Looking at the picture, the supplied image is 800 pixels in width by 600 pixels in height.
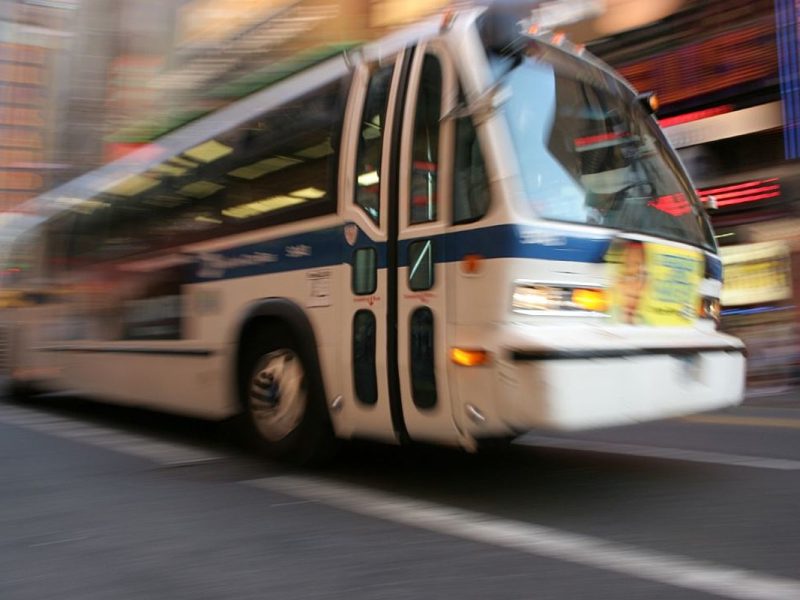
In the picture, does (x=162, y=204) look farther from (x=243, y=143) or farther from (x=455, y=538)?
(x=455, y=538)

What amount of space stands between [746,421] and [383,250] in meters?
5.04

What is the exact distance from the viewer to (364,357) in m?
4.47

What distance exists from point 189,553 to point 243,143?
10.4 feet

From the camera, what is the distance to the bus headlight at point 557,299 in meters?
3.79

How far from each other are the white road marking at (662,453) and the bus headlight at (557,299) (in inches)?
80.6

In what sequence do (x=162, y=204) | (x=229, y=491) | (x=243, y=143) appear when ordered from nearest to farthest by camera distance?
(x=229, y=491)
(x=243, y=143)
(x=162, y=204)

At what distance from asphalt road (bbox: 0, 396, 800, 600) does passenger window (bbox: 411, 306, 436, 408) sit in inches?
23.6

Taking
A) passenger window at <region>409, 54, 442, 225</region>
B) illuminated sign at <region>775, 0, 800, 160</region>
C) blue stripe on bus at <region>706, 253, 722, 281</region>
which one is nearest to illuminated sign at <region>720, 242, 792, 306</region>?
illuminated sign at <region>775, 0, 800, 160</region>

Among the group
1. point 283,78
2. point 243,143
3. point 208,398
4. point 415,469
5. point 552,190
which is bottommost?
point 415,469

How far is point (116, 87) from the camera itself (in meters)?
5.66

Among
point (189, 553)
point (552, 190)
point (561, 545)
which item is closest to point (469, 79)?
point (552, 190)

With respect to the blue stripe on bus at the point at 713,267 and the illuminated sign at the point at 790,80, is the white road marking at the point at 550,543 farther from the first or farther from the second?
the illuminated sign at the point at 790,80

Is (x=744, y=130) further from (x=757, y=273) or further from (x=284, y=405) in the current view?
(x=284, y=405)

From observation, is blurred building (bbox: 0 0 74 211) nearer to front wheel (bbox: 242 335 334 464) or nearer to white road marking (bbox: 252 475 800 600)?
front wheel (bbox: 242 335 334 464)
